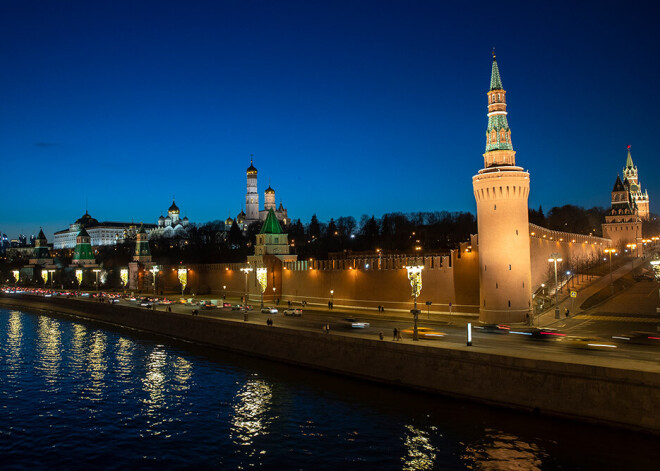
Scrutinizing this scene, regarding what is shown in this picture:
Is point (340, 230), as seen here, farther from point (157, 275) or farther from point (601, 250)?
point (601, 250)

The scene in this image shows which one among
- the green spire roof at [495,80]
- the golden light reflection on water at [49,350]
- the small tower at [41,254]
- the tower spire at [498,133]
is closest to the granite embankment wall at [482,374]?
the golden light reflection on water at [49,350]

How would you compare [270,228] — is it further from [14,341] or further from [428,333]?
[428,333]

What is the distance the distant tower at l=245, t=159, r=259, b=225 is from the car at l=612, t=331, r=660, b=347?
131 m

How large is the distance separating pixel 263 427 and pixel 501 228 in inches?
753

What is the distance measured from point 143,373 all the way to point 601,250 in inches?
2140

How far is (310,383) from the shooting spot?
2573 centimetres

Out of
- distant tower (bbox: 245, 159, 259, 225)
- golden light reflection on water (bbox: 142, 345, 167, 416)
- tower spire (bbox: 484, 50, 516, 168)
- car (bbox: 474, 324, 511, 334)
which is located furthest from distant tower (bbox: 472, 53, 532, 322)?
distant tower (bbox: 245, 159, 259, 225)

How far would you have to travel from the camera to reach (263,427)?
19.6 meters

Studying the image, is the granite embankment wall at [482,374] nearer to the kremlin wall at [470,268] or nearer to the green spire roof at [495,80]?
the kremlin wall at [470,268]

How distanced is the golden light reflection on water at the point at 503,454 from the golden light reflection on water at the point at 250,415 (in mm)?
6171

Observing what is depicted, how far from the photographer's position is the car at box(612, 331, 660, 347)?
23.5 m

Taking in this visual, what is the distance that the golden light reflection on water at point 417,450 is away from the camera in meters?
16.0

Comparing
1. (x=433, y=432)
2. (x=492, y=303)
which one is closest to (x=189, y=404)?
(x=433, y=432)

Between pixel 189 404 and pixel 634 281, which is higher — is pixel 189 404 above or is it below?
below
